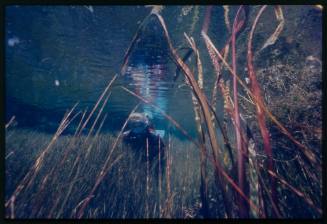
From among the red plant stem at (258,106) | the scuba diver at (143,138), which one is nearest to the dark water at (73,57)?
the scuba diver at (143,138)

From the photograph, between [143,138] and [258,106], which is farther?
[143,138]

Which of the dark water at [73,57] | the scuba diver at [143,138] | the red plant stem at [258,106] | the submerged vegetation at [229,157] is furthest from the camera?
the scuba diver at [143,138]

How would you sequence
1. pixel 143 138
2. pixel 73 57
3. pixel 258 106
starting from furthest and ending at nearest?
pixel 73 57, pixel 143 138, pixel 258 106

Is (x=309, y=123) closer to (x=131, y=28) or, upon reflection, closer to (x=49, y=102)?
(x=131, y=28)

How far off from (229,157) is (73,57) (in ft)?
20.6

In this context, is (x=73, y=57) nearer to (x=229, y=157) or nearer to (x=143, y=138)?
(x=143, y=138)

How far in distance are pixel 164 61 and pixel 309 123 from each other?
435cm

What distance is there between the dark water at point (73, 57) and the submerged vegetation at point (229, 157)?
1.28 meters

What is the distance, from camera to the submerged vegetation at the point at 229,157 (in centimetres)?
228

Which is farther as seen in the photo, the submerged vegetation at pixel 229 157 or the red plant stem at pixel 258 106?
the submerged vegetation at pixel 229 157

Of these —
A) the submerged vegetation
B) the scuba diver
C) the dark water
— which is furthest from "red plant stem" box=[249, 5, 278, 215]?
the scuba diver

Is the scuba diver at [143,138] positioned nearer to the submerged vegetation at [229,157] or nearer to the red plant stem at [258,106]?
the submerged vegetation at [229,157]

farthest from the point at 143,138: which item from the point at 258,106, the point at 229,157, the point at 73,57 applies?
the point at 258,106

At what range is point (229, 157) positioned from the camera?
2820 millimetres
